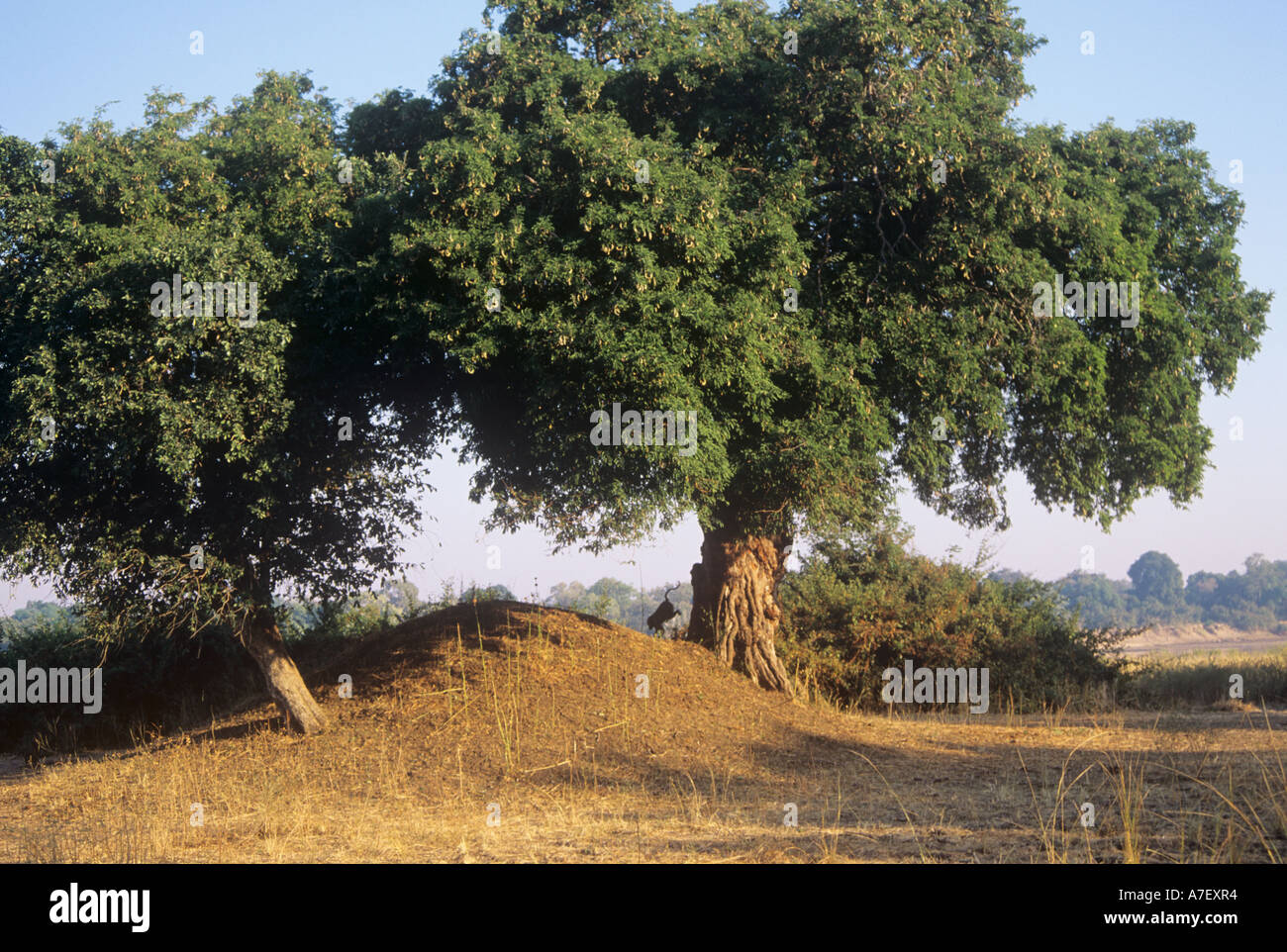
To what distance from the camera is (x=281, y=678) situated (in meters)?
14.4

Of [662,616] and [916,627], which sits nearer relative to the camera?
[662,616]

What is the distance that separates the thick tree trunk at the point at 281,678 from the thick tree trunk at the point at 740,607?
21.4 feet

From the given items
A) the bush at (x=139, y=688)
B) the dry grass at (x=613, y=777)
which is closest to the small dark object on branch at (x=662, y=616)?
the dry grass at (x=613, y=777)

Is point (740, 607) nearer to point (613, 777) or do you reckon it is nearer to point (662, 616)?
point (662, 616)

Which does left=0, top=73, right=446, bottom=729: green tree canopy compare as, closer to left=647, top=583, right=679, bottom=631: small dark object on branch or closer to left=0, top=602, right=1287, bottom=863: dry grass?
left=0, top=602, right=1287, bottom=863: dry grass

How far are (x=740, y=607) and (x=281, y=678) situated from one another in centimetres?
744

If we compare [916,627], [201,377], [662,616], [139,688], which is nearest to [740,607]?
[662,616]

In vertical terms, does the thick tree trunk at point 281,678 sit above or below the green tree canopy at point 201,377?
below

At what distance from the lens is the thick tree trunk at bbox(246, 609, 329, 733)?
565 inches

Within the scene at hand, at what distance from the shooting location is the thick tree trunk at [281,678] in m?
14.4

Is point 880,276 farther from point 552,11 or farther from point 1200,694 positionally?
point 1200,694

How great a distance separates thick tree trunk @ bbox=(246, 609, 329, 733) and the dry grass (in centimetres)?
33

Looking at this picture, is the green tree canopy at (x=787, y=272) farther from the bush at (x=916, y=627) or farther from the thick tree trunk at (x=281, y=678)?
the bush at (x=916, y=627)
